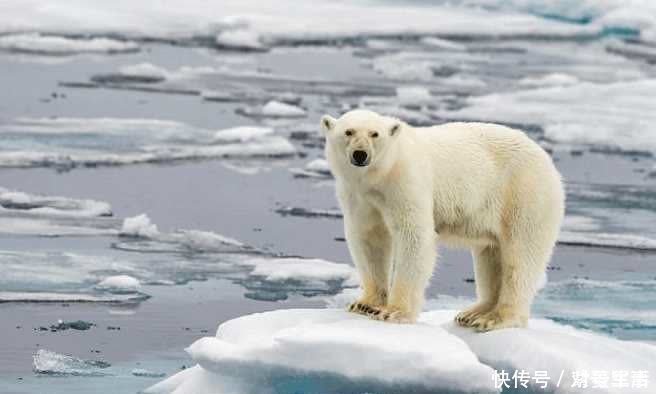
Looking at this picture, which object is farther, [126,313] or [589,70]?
[589,70]

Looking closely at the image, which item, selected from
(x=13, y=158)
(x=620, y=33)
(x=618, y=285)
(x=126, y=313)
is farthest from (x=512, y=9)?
(x=126, y=313)

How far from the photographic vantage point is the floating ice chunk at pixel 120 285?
705cm

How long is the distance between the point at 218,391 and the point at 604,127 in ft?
25.3

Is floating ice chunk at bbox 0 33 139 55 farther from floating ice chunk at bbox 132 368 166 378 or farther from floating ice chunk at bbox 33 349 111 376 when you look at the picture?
floating ice chunk at bbox 132 368 166 378

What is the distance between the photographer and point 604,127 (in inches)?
477

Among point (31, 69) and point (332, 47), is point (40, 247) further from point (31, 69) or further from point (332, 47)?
point (332, 47)

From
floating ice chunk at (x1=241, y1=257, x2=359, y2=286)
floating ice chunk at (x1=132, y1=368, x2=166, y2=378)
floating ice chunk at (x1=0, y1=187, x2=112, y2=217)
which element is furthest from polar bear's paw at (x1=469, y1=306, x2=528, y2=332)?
floating ice chunk at (x1=0, y1=187, x2=112, y2=217)

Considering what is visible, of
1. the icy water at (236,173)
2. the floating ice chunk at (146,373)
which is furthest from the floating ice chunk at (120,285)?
the floating ice chunk at (146,373)

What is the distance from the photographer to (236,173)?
10.2 m

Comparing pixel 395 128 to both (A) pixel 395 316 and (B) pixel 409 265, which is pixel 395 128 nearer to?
(B) pixel 409 265

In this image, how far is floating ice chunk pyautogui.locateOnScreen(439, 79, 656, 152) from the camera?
38.9 ft

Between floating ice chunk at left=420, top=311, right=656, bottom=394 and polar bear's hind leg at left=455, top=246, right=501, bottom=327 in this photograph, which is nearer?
floating ice chunk at left=420, top=311, right=656, bottom=394

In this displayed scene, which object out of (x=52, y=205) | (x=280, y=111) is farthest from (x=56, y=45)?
(x=52, y=205)

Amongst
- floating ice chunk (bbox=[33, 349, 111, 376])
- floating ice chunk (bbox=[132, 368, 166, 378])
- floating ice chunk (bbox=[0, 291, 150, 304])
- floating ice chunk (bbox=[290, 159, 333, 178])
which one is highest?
floating ice chunk (bbox=[290, 159, 333, 178])
